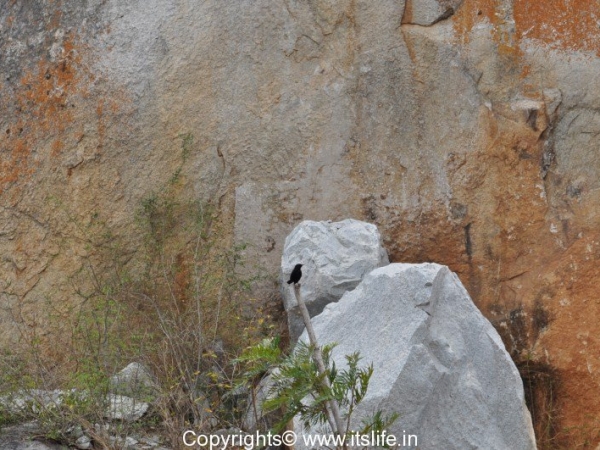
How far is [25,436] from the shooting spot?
4836 millimetres

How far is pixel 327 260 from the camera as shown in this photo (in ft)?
17.2

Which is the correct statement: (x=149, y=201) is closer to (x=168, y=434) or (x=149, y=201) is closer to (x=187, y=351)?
(x=187, y=351)

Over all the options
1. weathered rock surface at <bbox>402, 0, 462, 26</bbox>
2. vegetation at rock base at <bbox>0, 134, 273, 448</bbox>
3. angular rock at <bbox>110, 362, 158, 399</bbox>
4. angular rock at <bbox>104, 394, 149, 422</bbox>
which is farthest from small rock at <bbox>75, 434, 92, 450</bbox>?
weathered rock surface at <bbox>402, 0, 462, 26</bbox>

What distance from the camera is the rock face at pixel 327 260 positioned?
5195 millimetres

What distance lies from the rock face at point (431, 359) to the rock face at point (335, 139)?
0.77 metres

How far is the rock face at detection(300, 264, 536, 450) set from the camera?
433cm

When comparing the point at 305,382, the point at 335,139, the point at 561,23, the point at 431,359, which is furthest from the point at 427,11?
the point at 305,382

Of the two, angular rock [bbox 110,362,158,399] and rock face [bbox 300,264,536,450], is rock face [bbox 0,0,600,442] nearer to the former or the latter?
rock face [bbox 300,264,536,450]

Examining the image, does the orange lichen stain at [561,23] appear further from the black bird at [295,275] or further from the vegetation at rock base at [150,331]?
the black bird at [295,275]

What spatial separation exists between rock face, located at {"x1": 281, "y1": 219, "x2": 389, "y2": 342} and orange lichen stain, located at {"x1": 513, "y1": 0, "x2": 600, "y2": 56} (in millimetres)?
1426

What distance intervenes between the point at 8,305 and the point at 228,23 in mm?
2100

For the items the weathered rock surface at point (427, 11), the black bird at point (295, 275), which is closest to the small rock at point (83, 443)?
the black bird at point (295, 275)

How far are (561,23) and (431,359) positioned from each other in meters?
2.21

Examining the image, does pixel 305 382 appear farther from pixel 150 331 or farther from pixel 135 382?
pixel 150 331
